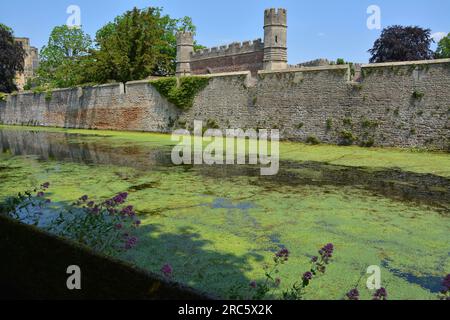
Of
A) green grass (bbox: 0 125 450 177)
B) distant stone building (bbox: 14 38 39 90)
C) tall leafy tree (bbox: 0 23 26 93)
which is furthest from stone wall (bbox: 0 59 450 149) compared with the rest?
distant stone building (bbox: 14 38 39 90)

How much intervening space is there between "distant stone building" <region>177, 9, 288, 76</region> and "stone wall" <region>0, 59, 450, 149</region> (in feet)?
40.5

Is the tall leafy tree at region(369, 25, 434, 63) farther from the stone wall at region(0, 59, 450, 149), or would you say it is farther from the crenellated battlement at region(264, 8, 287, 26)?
the stone wall at region(0, 59, 450, 149)

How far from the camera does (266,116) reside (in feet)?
49.9

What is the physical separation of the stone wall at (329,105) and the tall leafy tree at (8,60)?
89.7 feet

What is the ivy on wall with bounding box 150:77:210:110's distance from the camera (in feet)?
57.3

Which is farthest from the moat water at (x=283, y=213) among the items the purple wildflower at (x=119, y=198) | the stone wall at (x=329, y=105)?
the stone wall at (x=329, y=105)

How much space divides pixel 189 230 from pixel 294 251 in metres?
1.29

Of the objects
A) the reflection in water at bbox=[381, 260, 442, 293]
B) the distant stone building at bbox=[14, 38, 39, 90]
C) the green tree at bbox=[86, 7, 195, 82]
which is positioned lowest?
the reflection in water at bbox=[381, 260, 442, 293]

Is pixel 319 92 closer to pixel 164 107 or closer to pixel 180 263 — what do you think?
pixel 164 107

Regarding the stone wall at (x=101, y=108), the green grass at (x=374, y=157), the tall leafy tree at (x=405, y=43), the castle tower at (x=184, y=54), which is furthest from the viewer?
the castle tower at (x=184, y=54)

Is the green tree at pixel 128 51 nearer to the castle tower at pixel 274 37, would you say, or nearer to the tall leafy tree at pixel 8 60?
the castle tower at pixel 274 37

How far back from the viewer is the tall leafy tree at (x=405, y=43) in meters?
34.9

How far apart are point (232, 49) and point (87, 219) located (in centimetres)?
3001

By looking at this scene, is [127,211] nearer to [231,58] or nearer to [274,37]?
[274,37]
